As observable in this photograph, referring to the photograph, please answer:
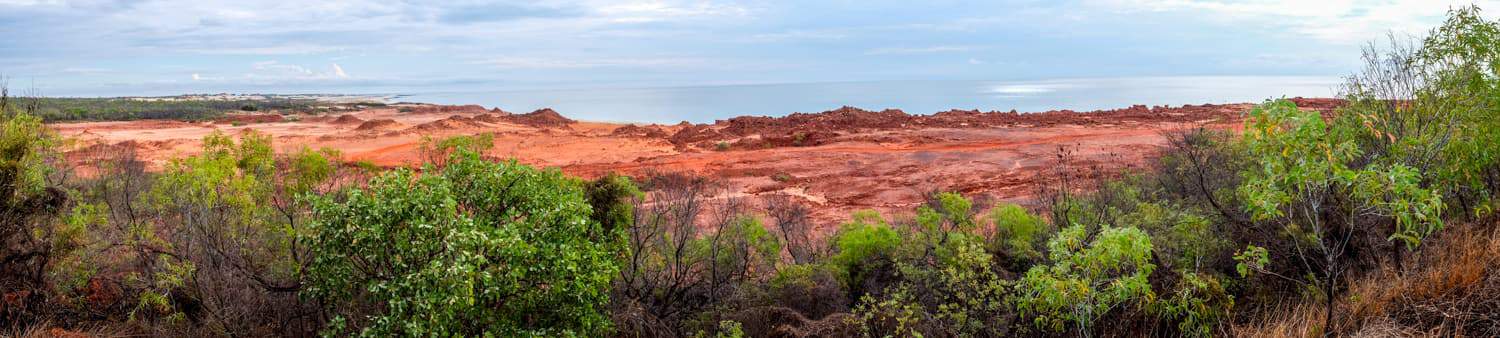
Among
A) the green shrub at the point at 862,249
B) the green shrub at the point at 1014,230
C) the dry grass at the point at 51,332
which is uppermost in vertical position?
the green shrub at the point at 1014,230

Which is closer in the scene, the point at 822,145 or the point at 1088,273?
the point at 1088,273

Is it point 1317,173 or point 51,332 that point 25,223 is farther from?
point 1317,173

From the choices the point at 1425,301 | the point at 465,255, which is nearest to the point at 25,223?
the point at 465,255

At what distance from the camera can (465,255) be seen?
6.40m

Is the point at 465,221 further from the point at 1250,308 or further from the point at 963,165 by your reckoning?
the point at 963,165

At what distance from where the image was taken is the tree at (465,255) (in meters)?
6.59

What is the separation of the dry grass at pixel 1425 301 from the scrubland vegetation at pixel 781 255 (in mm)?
26

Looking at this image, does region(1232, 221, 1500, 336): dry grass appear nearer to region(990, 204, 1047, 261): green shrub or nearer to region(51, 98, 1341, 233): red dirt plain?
region(990, 204, 1047, 261): green shrub

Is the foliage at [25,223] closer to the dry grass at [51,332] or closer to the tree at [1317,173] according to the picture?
A: the dry grass at [51,332]

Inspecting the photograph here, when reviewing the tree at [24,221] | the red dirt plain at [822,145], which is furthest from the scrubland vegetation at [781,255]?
the red dirt plain at [822,145]

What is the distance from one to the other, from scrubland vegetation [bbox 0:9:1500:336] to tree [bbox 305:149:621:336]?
28mm

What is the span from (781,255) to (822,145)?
15.4 m

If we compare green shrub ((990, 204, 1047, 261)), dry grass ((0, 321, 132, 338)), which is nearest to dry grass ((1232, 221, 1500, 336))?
green shrub ((990, 204, 1047, 261))

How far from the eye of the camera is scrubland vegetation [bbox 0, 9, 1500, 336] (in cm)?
665
